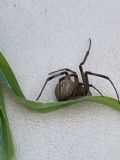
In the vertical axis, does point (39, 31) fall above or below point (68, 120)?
above

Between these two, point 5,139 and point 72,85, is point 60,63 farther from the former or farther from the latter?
point 5,139

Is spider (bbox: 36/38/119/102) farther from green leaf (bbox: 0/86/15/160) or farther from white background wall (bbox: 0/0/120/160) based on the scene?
green leaf (bbox: 0/86/15/160)

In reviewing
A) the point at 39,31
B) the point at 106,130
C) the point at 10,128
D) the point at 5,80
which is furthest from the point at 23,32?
the point at 106,130

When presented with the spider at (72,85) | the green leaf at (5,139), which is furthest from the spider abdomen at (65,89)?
the green leaf at (5,139)

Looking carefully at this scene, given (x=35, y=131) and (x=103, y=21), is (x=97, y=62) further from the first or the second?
(x=35, y=131)

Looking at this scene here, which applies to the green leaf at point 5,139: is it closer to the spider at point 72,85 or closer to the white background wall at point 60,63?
the white background wall at point 60,63

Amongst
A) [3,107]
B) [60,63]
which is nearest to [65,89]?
[60,63]

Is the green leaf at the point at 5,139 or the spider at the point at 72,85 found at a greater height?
the spider at the point at 72,85
